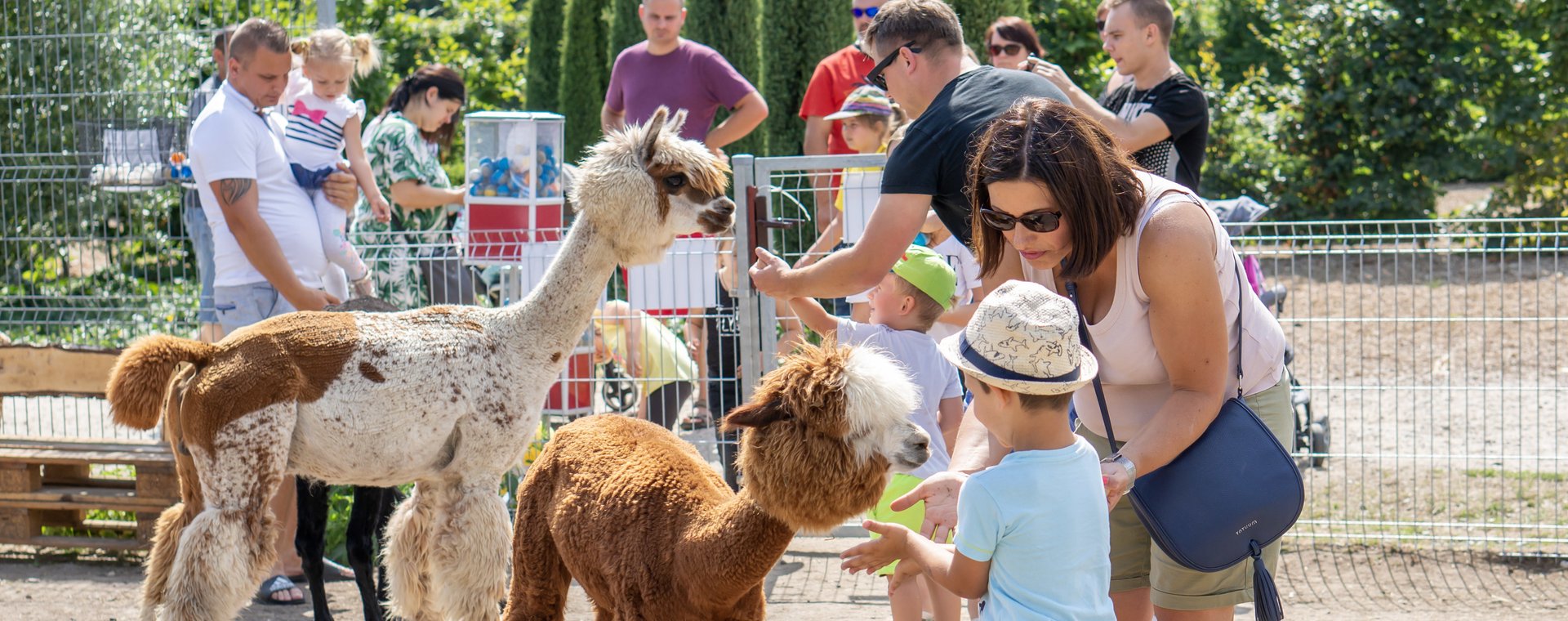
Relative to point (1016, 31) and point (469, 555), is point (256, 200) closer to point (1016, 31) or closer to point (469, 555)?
point (469, 555)

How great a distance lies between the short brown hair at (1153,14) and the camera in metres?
5.28

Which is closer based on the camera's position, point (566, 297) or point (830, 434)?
point (830, 434)

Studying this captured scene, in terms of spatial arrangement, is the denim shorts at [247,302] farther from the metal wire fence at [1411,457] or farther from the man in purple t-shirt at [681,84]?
the man in purple t-shirt at [681,84]

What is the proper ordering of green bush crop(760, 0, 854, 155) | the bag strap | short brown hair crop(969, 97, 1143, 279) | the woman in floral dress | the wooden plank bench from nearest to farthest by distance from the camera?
short brown hair crop(969, 97, 1143, 279), the bag strap, the wooden plank bench, the woman in floral dress, green bush crop(760, 0, 854, 155)

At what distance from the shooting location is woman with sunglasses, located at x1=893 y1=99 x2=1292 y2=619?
2.59 metres

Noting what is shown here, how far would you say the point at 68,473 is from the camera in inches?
245

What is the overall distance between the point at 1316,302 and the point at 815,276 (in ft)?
29.9

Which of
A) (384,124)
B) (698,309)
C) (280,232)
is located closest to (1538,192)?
(698,309)

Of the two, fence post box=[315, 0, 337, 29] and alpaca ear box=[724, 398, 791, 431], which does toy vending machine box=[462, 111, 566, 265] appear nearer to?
fence post box=[315, 0, 337, 29]

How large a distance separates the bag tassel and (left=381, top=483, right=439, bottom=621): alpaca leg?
2.34 metres

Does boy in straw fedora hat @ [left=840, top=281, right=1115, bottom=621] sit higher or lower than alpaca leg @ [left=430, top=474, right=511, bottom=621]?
higher

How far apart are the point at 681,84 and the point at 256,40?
301 cm

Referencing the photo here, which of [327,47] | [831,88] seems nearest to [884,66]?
[327,47]

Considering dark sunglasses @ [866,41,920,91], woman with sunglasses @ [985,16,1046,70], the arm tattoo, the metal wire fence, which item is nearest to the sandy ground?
the metal wire fence
